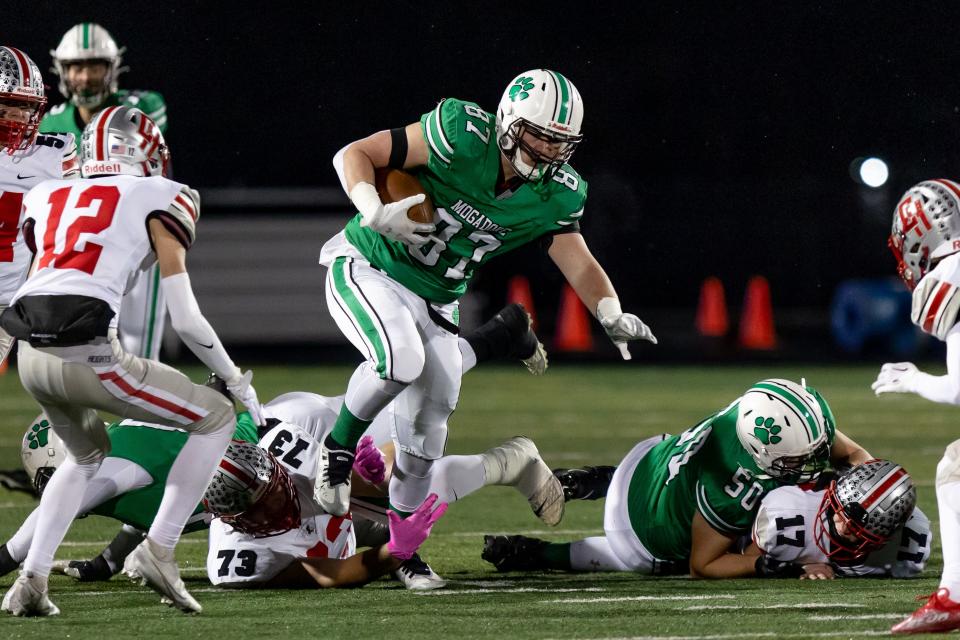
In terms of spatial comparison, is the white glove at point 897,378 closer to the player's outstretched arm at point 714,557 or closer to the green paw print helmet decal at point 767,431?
the green paw print helmet decal at point 767,431

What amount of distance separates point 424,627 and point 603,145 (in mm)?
12879

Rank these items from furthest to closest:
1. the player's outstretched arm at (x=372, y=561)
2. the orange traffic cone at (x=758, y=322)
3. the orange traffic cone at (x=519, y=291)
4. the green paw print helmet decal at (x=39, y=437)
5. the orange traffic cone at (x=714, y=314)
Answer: the orange traffic cone at (x=714, y=314), the orange traffic cone at (x=519, y=291), the orange traffic cone at (x=758, y=322), the green paw print helmet decal at (x=39, y=437), the player's outstretched arm at (x=372, y=561)

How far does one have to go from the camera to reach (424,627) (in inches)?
150

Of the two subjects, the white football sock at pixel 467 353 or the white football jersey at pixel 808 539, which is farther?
the white football sock at pixel 467 353

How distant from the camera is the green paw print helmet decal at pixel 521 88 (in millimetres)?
4586

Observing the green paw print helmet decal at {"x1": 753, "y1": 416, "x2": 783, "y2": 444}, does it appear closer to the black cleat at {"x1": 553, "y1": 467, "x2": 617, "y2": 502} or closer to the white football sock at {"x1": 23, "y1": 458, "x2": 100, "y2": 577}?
the black cleat at {"x1": 553, "y1": 467, "x2": 617, "y2": 502}

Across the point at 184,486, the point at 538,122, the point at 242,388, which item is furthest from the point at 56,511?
the point at 538,122

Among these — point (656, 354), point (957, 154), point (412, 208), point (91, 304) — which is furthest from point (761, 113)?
point (91, 304)

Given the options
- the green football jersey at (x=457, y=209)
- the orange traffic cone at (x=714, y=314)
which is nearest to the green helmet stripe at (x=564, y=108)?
the green football jersey at (x=457, y=209)

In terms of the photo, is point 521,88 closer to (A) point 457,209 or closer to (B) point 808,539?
(A) point 457,209

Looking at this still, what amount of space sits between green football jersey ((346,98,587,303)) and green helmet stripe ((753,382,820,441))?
0.94 meters

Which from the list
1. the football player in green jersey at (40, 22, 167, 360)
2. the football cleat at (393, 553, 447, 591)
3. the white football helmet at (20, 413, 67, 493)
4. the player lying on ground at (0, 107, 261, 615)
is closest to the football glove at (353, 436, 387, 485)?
the football cleat at (393, 553, 447, 591)

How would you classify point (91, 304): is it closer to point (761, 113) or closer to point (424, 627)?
point (424, 627)

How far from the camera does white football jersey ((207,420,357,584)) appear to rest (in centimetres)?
452
